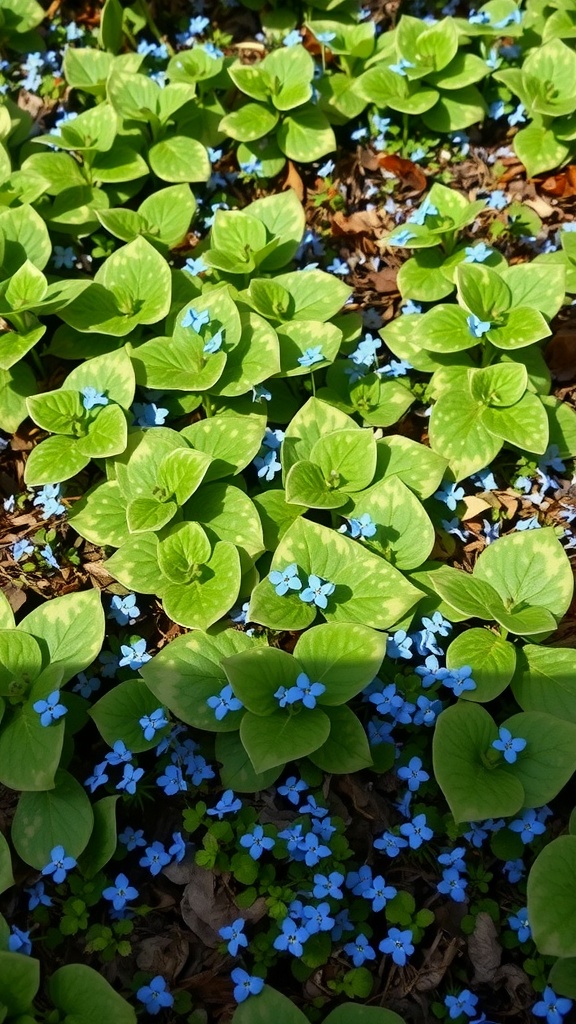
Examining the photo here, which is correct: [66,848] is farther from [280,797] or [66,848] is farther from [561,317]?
[561,317]

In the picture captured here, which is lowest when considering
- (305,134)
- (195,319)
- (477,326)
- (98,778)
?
(98,778)

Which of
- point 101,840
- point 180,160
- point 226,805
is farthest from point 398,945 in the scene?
point 180,160

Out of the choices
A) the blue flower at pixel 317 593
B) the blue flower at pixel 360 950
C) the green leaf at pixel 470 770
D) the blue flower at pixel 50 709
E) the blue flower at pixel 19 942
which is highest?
the blue flower at pixel 50 709

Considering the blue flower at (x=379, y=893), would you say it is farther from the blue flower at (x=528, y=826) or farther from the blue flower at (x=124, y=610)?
the blue flower at (x=124, y=610)

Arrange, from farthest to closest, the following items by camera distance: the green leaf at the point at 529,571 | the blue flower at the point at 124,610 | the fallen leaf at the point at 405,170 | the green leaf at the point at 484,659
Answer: the fallen leaf at the point at 405,170 < the blue flower at the point at 124,610 < the green leaf at the point at 529,571 < the green leaf at the point at 484,659

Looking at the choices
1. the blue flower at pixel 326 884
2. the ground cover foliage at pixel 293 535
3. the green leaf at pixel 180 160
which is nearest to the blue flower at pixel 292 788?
the ground cover foliage at pixel 293 535

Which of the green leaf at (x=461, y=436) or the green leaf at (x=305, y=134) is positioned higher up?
the green leaf at (x=305, y=134)

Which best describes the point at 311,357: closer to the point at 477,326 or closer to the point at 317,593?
the point at 477,326
